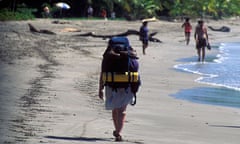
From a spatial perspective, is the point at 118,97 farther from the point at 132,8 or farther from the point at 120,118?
the point at 132,8

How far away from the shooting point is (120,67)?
320 inches

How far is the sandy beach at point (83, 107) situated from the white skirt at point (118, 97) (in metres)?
0.40

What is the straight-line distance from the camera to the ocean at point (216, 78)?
1435 cm

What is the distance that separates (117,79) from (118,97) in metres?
0.24

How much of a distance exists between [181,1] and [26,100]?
49694 millimetres

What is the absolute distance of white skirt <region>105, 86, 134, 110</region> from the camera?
8242mm

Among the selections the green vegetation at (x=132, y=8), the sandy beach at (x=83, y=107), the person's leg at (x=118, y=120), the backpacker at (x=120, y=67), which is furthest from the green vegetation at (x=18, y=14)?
the backpacker at (x=120, y=67)

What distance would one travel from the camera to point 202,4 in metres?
63.2

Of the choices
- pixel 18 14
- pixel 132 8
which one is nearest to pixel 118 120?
pixel 18 14

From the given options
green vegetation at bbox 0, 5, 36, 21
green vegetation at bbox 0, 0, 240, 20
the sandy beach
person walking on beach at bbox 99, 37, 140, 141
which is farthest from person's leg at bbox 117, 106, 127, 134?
green vegetation at bbox 0, 0, 240, 20

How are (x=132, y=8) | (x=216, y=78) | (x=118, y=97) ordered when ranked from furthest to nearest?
(x=132, y=8), (x=216, y=78), (x=118, y=97)

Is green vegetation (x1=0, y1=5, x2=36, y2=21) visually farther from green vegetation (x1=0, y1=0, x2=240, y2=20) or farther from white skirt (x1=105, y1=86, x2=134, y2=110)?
white skirt (x1=105, y1=86, x2=134, y2=110)

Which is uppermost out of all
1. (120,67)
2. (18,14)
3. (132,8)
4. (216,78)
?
(120,67)

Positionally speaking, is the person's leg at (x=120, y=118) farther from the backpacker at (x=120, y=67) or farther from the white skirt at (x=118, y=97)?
the backpacker at (x=120, y=67)
